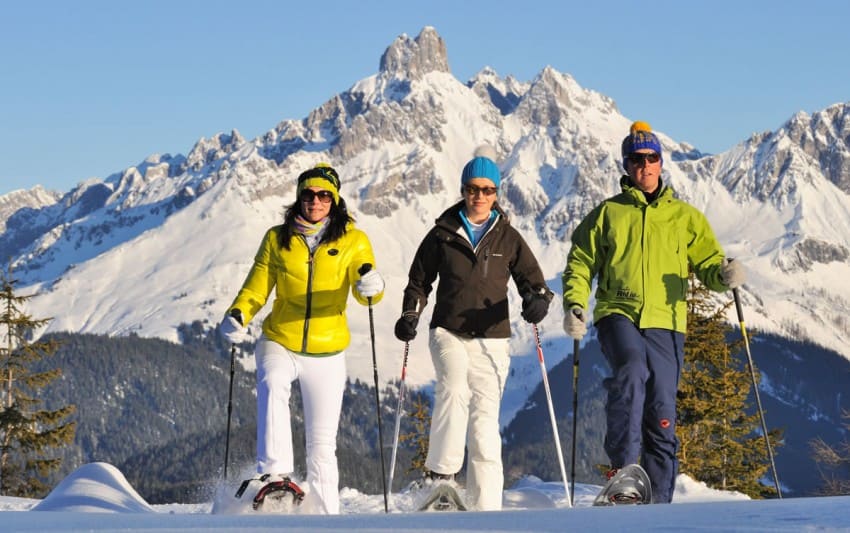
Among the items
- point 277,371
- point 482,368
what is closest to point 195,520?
point 277,371

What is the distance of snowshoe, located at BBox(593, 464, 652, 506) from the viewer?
27.2 feet

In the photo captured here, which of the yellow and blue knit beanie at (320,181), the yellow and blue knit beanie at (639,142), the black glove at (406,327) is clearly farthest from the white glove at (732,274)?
the yellow and blue knit beanie at (320,181)

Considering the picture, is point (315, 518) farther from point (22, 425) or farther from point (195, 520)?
point (22, 425)

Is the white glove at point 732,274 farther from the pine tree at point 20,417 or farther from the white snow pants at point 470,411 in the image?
the pine tree at point 20,417

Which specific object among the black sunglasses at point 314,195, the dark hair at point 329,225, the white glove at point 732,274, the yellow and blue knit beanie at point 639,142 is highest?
the yellow and blue knit beanie at point 639,142

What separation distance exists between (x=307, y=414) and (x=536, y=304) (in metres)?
2.22

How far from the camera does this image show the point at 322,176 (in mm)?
10234

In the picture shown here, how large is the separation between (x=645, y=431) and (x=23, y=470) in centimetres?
2459

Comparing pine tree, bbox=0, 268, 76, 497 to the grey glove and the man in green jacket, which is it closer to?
the grey glove

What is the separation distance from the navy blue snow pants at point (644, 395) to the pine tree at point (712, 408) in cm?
1799

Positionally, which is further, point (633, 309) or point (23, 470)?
point (23, 470)

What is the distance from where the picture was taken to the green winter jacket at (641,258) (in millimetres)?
9391

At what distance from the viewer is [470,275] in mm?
9898

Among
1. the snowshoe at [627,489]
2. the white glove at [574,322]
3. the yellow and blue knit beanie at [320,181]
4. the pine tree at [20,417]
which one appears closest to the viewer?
the snowshoe at [627,489]
